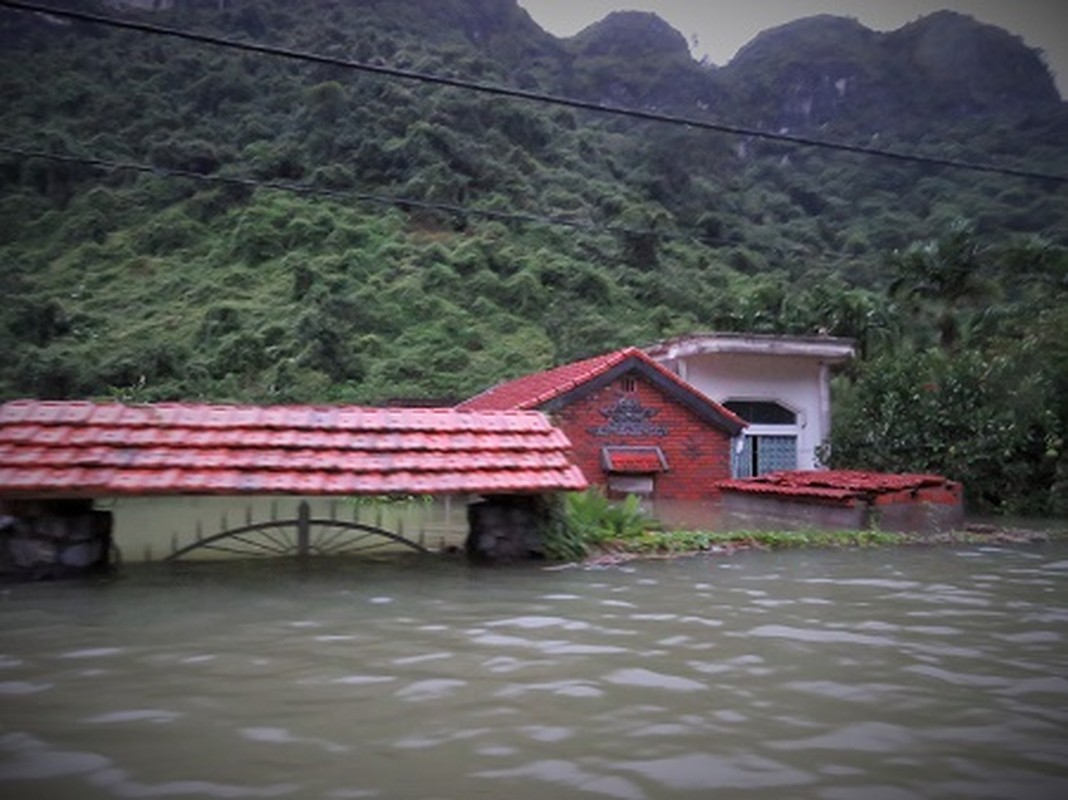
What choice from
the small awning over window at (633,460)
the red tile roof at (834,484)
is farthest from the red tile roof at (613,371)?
the red tile roof at (834,484)

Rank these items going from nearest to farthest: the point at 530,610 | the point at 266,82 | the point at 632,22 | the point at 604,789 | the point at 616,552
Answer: the point at 604,789
the point at 530,610
the point at 616,552
the point at 266,82
the point at 632,22

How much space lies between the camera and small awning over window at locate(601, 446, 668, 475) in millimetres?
16656

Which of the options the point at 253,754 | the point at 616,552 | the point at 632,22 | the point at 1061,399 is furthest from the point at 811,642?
the point at 632,22

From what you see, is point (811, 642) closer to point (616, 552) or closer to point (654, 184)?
point (616, 552)

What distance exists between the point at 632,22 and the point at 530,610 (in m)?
98.4

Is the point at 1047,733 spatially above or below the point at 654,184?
below

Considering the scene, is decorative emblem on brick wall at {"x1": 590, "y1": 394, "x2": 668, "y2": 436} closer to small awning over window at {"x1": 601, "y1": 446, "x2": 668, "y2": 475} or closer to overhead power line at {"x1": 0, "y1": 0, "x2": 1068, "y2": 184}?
small awning over window at {"x1": 601, "y1": 446, "x2": 668, "y2": 475}

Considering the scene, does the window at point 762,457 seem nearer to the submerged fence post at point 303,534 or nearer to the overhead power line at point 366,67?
the overhead power line at point 366,67

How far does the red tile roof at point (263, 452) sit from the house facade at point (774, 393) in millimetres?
11226

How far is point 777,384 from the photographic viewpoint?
21.4 metres

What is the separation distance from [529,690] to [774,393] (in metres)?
17.7

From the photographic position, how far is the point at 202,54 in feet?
206

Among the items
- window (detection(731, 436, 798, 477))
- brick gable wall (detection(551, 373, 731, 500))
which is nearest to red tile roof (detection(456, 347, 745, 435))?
brick gable wall (detection(551, 373, 731, 500))

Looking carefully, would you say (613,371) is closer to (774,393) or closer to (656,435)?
(656,435)
